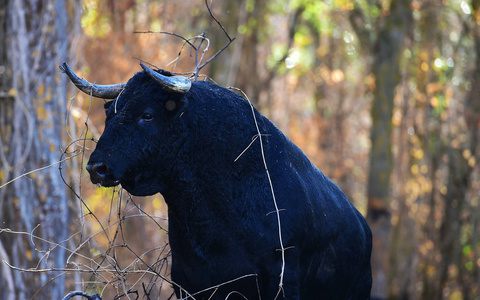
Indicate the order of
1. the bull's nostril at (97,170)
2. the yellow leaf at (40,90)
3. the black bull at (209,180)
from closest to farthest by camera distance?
the bull's nostril at (97,170) → the black bull at (209,180) → the yellow leaf at (40,90)

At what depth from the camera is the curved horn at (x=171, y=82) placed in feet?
12.3

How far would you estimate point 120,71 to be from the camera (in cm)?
1419

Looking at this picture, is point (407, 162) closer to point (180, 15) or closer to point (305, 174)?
point (180, 15)

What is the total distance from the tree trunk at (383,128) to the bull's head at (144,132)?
29.3ft

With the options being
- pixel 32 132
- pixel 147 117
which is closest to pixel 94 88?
pixel 147 117

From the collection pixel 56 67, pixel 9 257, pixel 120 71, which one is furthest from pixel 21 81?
pixel 120 71

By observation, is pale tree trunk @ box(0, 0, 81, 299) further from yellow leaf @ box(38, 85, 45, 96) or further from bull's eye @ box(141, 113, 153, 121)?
bull's eye @ box(141, 113, 153, 121)

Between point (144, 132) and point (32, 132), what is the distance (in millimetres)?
3729

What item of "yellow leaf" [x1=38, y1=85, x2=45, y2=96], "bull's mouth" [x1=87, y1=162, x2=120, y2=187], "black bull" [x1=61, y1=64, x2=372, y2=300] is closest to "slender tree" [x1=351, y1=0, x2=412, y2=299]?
"yellow leaf" [x1=38, y1=85, x2=45, y2=96]

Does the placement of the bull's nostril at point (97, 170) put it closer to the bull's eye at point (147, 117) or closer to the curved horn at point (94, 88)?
the bull's eye at point (147, 117)

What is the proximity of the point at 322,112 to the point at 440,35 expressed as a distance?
5.44 m

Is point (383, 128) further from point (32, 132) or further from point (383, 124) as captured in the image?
point (32, 132)

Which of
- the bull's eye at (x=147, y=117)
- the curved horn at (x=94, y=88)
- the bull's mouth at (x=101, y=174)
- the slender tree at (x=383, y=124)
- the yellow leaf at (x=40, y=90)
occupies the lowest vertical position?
the slender tree at (x=383, y=124)

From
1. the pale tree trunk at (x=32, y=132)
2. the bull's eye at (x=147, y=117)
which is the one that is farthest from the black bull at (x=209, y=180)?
the pale tree trunk at (x=32, y=132)
